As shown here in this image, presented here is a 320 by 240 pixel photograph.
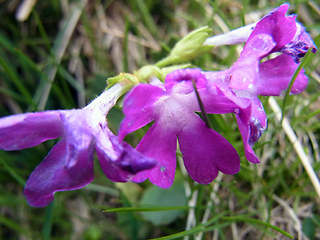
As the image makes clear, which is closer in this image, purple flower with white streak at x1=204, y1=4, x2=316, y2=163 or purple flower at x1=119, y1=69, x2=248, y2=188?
purple flower with white streak at x1=204, y1=4, x2=316, y2=163

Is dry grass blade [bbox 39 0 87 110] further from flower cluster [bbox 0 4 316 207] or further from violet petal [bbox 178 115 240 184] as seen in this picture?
violet petal [bbox 178 115 240 184]

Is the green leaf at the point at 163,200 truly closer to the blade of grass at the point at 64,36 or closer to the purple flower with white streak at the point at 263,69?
the purple flower with white streak at the point at 263,69

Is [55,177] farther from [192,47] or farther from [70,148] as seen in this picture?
[192,47]

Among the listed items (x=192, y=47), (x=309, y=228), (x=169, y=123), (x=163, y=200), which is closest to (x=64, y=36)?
(x=192, y=47)

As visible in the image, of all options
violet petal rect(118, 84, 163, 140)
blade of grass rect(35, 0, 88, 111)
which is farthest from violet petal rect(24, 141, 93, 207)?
blade of grass rect(35, 0, 88, 111)

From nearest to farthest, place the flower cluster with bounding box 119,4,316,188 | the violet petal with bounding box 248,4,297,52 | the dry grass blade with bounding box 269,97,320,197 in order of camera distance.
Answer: the flower cluster with bounding box 119,4,316,188
the violet petal with bounding box 248,4,297,52
the dry grass blade with bounding box 269,97,320,197

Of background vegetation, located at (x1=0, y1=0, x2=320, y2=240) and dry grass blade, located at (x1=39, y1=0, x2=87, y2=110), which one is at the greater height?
dry grass blade, located at (x1=39, y1=0, x2=87, y2=110)
